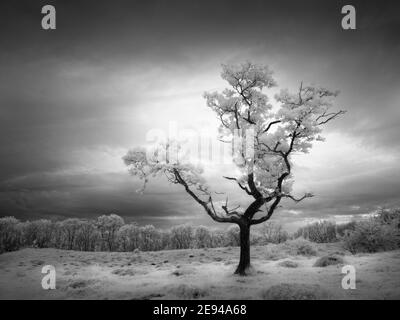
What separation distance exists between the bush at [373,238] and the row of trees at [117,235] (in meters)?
24.5

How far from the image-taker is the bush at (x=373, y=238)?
24.8 metres

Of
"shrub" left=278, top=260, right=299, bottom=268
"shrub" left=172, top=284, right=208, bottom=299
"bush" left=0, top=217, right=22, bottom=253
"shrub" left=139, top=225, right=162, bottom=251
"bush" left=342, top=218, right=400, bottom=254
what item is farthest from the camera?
"shrub" left=139, top=225, right=162, bottom=251

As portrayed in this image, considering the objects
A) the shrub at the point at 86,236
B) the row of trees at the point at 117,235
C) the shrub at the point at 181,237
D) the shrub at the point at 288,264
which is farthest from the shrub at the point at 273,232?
the shrub at the point at 86,236

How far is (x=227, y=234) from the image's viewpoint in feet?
175

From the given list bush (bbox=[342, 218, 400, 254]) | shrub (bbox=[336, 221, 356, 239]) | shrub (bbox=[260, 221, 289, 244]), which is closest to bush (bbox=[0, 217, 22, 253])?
shrub (bbox=[260, 221, 289, 244])

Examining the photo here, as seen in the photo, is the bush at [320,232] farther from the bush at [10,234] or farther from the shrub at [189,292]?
the bush at [10,234]

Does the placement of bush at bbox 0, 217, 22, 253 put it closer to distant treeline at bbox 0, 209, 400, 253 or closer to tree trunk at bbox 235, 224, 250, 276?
distant treeline at bbox 0, 209, 400, 253

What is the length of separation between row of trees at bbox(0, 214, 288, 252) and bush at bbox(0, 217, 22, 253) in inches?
8.4

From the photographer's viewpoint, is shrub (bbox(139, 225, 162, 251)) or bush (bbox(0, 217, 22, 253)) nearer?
bush (bbox(0, 217, 22, 253))

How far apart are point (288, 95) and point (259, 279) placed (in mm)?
11032

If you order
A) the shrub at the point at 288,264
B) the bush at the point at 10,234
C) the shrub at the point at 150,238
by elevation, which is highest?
the shrub at the point at 288,264

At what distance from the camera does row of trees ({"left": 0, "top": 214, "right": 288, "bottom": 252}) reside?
5162 cm
